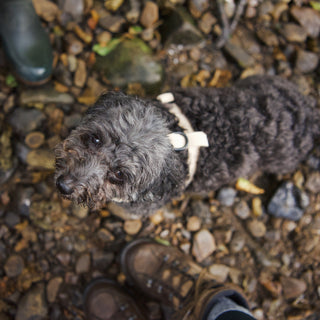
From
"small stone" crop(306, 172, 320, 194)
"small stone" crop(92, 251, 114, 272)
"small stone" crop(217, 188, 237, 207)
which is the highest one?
"small stone" crop(306, 172, 320, 194)

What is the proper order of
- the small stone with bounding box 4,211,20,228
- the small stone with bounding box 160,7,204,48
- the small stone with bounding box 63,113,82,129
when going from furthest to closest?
the small stone with bounding box 160,7,204,48
the small stone with bounding box 63,113,82,129
the small stone with bounding box 4,211,20,228

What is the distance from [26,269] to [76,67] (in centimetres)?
294

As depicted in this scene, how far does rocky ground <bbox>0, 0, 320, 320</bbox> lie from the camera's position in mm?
3812

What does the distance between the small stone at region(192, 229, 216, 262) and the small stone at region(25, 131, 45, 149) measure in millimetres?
2597

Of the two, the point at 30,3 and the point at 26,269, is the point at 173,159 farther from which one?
the point at 30,3

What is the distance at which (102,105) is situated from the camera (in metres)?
2.91

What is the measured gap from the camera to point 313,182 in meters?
4.31

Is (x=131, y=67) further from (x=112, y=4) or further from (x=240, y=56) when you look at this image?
(x=240, y=56)

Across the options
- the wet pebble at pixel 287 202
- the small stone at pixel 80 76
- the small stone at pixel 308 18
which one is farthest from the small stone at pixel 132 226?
the small stone at pixel 308 18

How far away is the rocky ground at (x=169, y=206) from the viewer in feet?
12.5

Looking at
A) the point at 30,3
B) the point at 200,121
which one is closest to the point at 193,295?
the point at 200,121

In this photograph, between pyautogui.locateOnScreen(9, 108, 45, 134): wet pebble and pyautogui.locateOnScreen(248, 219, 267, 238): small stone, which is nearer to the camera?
pyautogui.locateOnScreen(9, 108, 45, 134): wet pebble

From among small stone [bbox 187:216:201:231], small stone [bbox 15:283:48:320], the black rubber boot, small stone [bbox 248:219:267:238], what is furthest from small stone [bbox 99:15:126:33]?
small stone [bbox 15:283:48:320]

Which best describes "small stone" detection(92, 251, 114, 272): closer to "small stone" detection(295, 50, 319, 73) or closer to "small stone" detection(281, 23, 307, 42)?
"small stone" detection(295, 50, 319, 73)
